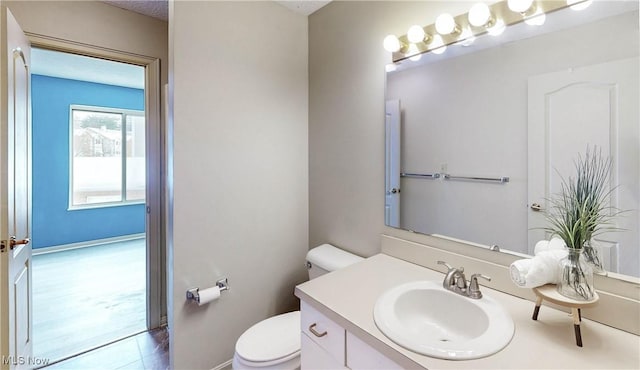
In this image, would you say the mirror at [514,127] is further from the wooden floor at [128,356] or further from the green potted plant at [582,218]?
the wooden floor at [128,356]

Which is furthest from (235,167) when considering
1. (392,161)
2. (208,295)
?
(392,161)

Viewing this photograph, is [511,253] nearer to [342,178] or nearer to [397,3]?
[342,178]

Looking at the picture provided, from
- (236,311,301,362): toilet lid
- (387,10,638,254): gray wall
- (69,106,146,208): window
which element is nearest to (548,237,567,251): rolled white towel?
(387,10,638,254): gray wall

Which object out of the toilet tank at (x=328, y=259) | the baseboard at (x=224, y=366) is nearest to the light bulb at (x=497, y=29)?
the toilet tank at (x=328, y=259)

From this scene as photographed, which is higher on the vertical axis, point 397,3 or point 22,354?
point 397,3

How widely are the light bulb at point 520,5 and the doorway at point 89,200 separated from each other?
2.27 meters

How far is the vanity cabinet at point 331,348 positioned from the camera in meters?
0.85

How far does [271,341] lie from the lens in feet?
4.55

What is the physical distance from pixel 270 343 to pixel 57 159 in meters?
4.41

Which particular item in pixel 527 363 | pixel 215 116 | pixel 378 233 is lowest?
pixel 527 363

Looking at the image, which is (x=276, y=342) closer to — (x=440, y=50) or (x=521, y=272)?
(x=521, y=272)

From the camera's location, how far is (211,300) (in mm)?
1583

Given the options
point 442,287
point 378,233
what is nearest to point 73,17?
point 378,233

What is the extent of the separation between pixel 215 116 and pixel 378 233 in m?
1.12
